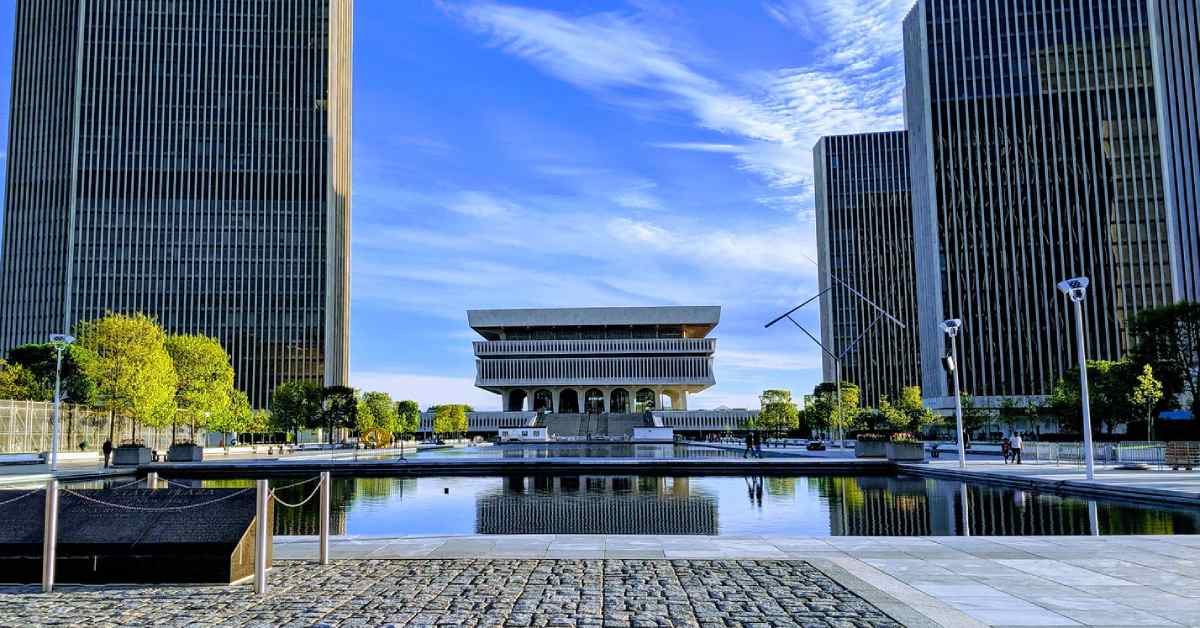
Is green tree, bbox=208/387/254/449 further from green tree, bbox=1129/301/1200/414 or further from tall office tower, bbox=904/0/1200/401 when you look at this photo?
tall office tower, bbox=904/0/1200/401

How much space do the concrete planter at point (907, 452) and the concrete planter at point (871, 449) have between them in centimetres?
101

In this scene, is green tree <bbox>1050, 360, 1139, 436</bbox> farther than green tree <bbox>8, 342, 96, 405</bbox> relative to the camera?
No

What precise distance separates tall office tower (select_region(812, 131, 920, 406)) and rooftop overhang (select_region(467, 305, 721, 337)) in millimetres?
24429

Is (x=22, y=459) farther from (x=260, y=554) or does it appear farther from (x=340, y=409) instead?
(x=260, y=554)

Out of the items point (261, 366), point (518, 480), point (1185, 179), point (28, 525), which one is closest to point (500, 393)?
point (261, 366)

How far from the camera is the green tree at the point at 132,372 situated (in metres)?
48.0

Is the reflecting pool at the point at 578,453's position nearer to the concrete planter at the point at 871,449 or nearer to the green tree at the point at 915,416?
the concrete planter at the point at 871,449

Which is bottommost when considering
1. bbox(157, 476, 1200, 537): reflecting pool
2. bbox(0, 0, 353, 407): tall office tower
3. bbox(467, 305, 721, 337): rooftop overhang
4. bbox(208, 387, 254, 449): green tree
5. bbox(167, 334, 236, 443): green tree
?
bbox(157, 476, 1200, 537): reflecting pool

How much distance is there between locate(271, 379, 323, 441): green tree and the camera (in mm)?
78225

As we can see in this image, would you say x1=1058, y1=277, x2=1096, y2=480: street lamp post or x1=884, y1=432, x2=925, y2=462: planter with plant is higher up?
x1=1058, y1=277, x2=1096, y2=480: street lamp post

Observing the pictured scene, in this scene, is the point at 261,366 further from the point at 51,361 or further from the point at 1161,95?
the point at 1161,95

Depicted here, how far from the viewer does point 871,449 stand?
40.3 m

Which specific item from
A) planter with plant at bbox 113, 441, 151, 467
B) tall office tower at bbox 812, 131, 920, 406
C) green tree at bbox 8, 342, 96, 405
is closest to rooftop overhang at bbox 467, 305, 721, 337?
tall office tower at bbox 812, 131, 920, 406

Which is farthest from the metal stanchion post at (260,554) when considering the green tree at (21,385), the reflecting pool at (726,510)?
the green tree at (21,385)
